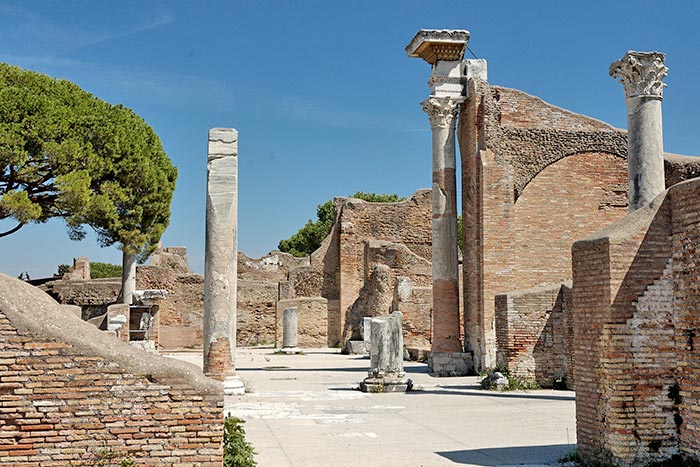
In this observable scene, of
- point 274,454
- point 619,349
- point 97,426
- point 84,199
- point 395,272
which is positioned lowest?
point 274,454

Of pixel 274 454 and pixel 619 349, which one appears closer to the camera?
pixel 619 349

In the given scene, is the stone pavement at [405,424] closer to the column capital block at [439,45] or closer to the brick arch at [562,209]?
the brick arch at [562,209]

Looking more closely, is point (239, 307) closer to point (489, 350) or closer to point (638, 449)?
point (489, 350)

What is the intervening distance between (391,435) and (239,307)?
25.8 m

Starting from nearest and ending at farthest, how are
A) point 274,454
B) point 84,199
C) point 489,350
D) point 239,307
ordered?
point 274,454 < point 489,350 < point 84,199 < point 239,307

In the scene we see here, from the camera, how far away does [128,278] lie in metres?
29.4

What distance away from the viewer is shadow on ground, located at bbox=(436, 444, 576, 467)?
7.27 metres

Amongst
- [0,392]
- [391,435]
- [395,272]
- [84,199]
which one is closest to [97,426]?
[0,392]

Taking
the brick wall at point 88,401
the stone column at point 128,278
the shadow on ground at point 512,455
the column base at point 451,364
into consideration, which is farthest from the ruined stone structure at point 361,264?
the brick wall at point 88,401

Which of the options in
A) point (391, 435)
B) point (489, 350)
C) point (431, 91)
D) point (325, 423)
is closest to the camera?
point (391, 435)

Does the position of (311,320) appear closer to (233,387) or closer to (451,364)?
(451,364)

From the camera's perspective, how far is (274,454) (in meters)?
7.74

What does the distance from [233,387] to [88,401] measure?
25.6ft

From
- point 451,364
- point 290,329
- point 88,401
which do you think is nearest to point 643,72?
point 451,364
